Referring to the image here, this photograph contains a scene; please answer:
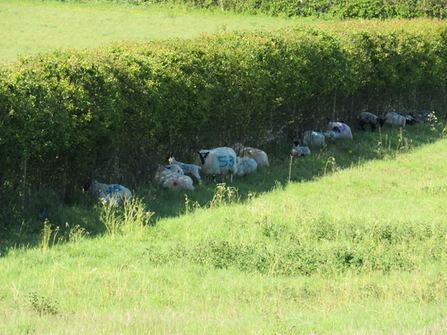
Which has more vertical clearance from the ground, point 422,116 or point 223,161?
point 223,161

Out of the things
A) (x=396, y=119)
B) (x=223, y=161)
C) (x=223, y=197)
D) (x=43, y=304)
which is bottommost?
(x=223, y=197)

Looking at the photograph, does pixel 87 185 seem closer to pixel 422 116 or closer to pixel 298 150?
pixel 298 150

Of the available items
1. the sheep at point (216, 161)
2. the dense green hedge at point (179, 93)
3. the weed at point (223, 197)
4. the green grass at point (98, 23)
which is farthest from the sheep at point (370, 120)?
the green grass at point (98, 23)

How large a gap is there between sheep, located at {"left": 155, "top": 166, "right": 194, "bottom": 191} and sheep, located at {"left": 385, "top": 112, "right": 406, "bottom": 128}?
36.2 feet

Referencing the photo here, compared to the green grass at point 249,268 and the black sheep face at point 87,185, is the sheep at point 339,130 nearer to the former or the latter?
the green grass at point 249,268

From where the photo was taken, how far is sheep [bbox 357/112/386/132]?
761 inches

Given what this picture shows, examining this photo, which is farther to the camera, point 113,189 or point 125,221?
point 113,189

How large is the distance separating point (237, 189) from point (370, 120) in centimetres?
936

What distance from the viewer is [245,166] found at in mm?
13641

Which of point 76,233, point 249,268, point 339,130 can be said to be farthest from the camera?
point 339,130

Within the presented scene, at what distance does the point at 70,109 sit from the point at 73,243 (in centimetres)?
273

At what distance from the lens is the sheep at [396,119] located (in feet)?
66.0

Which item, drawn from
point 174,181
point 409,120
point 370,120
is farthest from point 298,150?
point 409,120

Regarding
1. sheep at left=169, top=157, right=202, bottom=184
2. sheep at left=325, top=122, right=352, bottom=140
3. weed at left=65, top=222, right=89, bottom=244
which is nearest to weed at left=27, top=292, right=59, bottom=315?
weed at left=65, top=222, right=89, bottom=244
